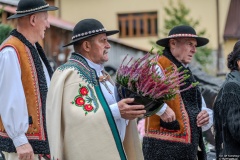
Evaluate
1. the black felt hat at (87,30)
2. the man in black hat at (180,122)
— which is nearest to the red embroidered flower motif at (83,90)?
the black felt hat at (87,30)

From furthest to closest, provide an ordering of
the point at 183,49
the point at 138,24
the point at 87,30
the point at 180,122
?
the point at 138,24 → the point at 183,49 → the point at 180,122 → the point at 87,30

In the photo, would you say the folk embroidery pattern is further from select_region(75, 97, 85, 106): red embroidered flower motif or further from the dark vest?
the dark vest

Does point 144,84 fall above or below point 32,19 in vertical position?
below

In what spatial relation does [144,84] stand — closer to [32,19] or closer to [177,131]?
[32,19]

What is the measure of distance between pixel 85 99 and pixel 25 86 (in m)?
0.58

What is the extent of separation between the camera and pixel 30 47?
441 cm

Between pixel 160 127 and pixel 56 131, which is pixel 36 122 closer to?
pixel 56 131

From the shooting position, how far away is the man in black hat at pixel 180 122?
5.12m

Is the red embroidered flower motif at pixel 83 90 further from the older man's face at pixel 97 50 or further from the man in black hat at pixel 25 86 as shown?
the man in black hat at pixel 25 86

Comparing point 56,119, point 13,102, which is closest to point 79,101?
point 56,119

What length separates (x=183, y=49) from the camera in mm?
5258

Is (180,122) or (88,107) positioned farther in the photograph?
(180,122)

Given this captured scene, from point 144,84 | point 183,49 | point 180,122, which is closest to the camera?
point 144,84

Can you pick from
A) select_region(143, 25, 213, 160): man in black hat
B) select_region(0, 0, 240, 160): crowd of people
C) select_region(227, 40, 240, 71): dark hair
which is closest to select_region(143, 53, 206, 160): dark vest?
select_region(143, 25, 213, 160): man in black hat
